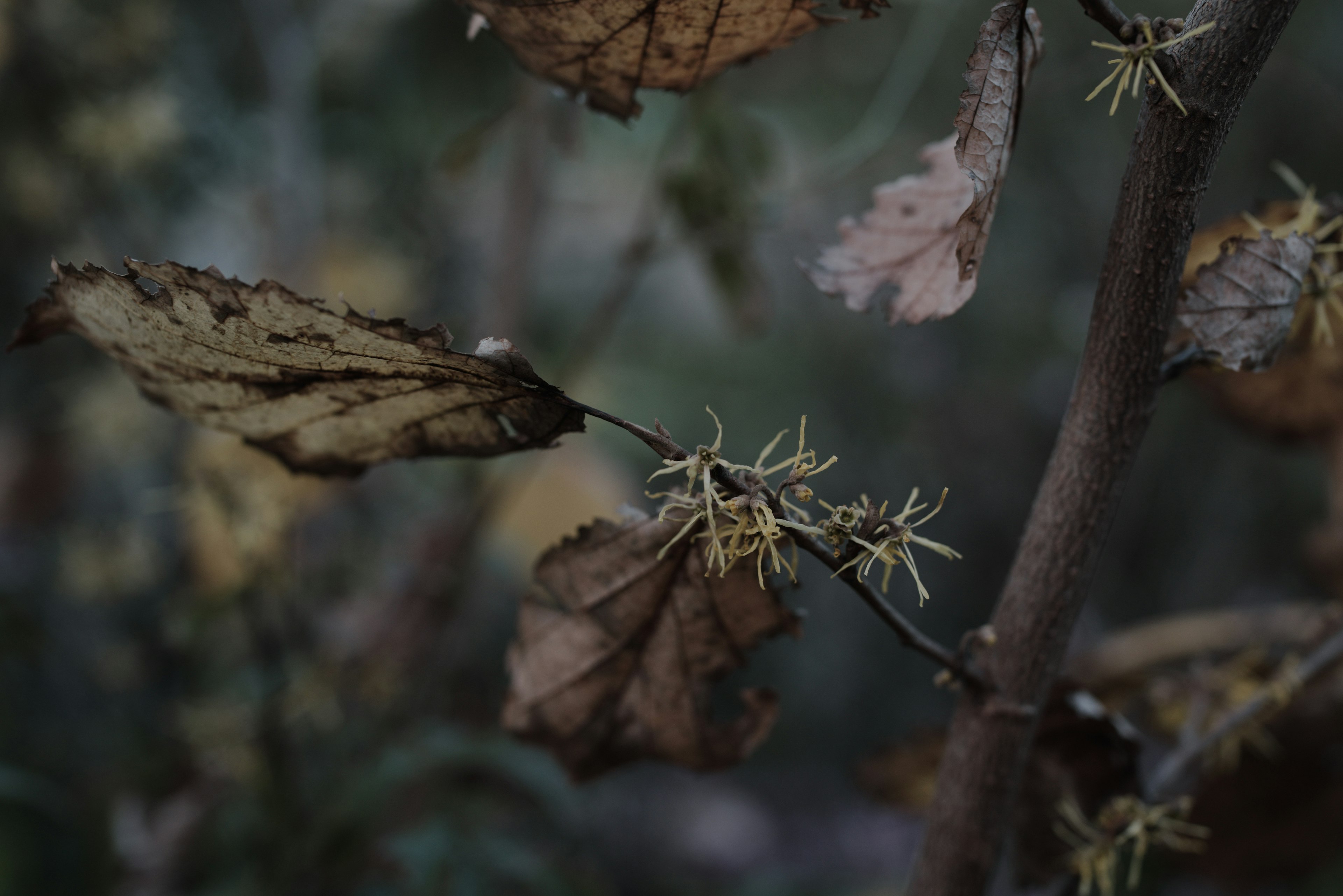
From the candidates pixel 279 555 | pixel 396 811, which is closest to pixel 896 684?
pixel 396 811

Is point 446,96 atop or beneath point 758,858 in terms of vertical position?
atop

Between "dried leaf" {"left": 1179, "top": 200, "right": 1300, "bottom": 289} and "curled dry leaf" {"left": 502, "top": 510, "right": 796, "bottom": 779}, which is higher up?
"dried leaf" {"left": 1179, "top": 200, "right": 1300, "bottom": 289}

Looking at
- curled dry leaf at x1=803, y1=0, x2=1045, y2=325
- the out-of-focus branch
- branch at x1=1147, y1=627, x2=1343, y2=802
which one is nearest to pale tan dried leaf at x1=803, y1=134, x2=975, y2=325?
curled dry leaf at x1=803, y1=0, x2=1045, y2=325

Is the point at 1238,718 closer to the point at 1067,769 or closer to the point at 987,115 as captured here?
the point at 1067,769

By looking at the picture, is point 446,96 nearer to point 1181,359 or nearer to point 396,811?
point 396,811

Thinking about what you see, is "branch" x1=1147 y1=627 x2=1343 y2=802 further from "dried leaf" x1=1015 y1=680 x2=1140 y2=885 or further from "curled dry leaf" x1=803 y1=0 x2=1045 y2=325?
"curled dry leaf" x1=803 y1=0 x2=1045 y2=325

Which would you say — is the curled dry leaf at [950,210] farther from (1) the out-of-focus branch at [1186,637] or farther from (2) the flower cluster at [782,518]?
(1) the out-of-focus branch at [1186,637]

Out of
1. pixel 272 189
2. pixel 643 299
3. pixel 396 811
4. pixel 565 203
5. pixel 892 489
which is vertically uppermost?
pixel 643 299
